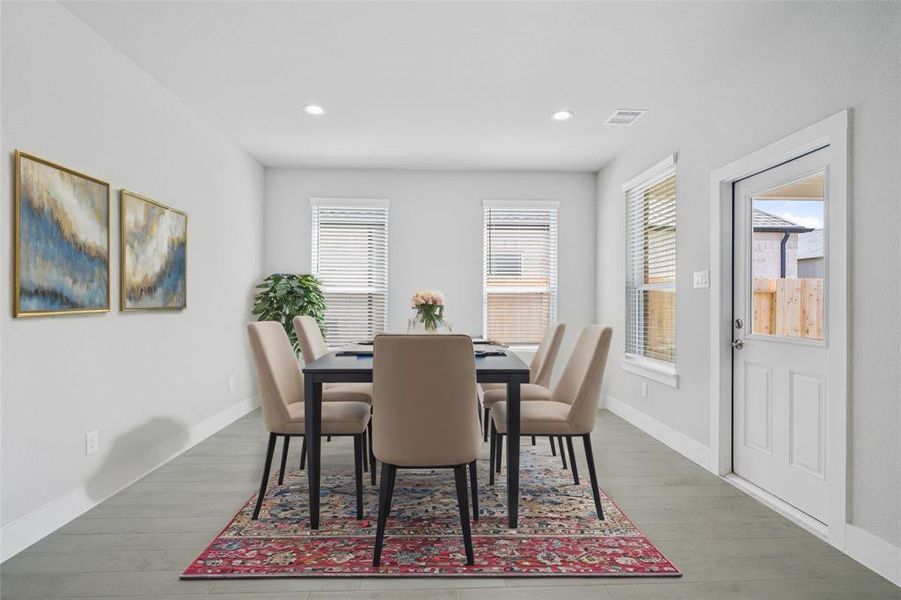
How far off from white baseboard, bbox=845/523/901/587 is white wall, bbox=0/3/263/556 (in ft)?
12.0

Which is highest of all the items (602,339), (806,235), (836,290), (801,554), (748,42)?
(748,42)

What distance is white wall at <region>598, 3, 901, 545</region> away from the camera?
6.80ft

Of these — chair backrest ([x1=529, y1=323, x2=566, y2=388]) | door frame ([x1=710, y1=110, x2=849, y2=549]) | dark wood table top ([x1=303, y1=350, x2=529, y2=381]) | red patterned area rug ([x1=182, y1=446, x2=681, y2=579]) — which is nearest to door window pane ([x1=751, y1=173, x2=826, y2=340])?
door frame ([x1=710, y1=110, x2=849, y2=549])

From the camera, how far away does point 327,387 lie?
11.8 ft

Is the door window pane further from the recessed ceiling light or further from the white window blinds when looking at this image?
the recessed ceiling light

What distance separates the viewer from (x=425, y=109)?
393 centimetres

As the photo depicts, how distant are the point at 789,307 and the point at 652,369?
163 cm

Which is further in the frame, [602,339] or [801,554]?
[602,339]

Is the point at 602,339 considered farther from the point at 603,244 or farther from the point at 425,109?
the point at 603,244

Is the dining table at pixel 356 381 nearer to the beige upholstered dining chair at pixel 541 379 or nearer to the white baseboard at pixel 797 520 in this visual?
the beige upholstered dining chair at pixel 541 379

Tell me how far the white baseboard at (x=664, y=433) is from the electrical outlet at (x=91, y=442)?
3729 mm

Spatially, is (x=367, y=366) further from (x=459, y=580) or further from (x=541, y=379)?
(x=541, y=379)

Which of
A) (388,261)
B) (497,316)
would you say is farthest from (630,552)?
(388,261)

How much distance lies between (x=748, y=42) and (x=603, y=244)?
2901mm
